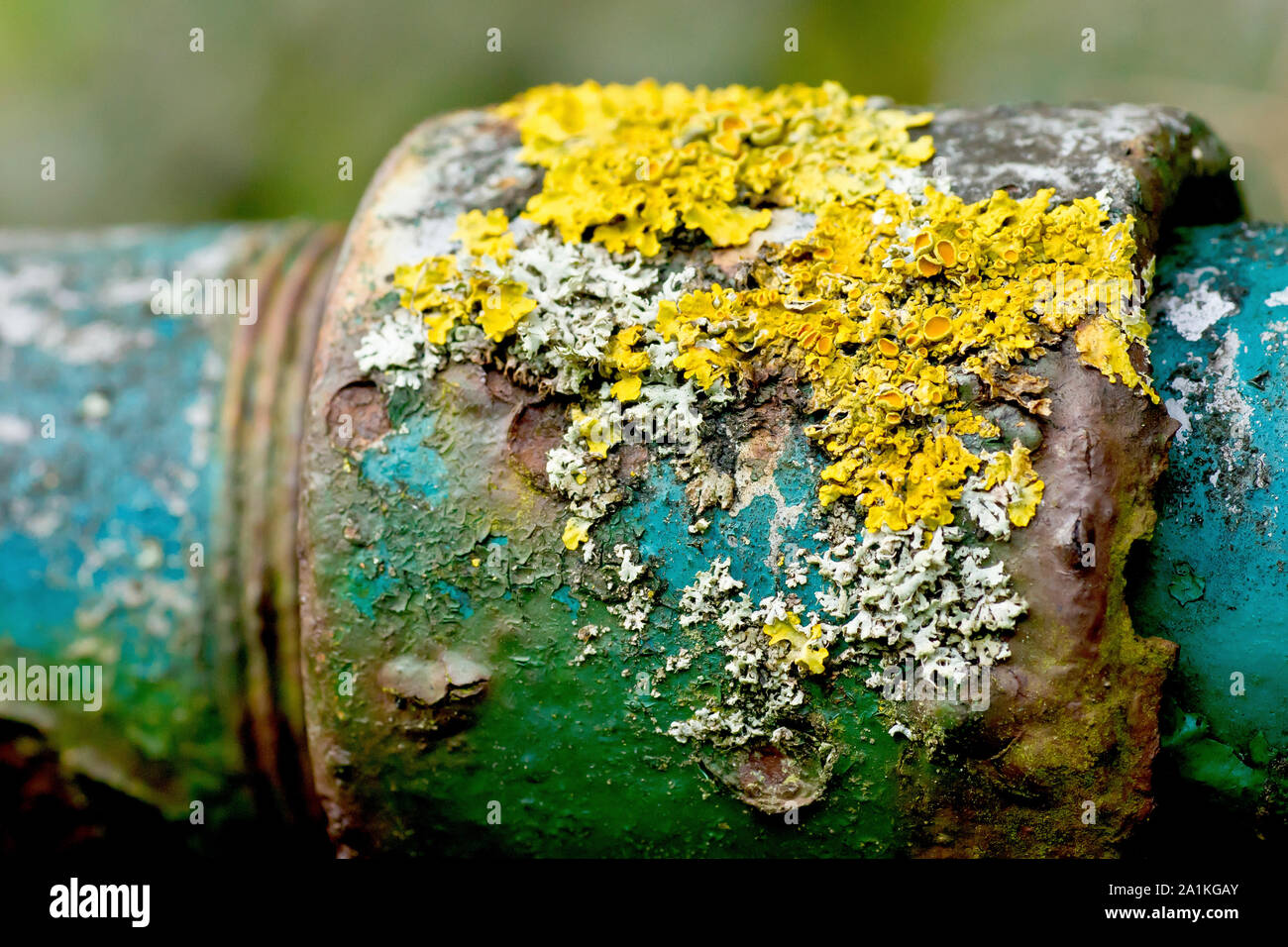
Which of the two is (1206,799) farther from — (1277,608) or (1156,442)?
(1156,442)

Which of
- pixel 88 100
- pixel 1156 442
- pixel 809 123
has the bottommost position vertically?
pixel 1156 442

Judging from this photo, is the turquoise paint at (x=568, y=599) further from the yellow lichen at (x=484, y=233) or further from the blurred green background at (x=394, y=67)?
the blurred green background at (x=394, y=67)

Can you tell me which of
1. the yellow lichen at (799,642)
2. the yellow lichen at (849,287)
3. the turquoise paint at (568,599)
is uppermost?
the yellow lichen at (849,287)

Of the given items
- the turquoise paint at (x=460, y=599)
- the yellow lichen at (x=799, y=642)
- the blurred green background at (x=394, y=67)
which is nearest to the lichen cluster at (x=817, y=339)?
the yellow lichen at (x=799, y=642)

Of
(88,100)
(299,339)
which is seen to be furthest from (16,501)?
(88,100)

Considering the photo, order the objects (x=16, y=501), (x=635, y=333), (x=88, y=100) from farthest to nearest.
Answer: (x=88, y=100), (x=16, y=501), (x=635, y=333)

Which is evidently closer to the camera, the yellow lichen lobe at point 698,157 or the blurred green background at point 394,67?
the yellow lichen lobe at point 698,157

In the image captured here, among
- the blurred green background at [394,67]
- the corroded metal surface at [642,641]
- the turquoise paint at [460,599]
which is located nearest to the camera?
the corroded metal surface at [642,641]
